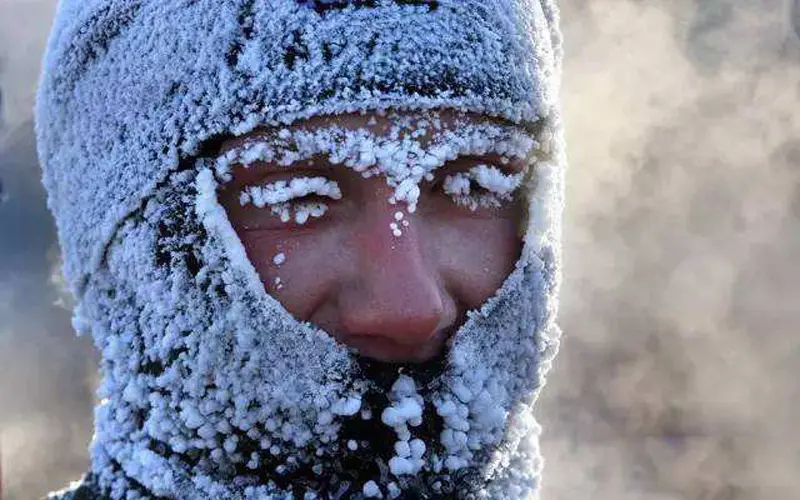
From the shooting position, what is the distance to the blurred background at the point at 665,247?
7.01 meters

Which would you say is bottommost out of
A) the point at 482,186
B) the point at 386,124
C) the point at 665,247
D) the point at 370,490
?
the point at 665,247

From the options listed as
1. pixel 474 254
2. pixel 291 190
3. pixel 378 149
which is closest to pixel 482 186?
pixel 474 254

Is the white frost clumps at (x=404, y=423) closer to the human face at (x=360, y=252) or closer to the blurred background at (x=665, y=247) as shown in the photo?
the human face at (x=360, y=252)

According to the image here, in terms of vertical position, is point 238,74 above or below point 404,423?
above

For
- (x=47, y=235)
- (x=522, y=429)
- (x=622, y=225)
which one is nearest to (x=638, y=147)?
(x=622, y=225)

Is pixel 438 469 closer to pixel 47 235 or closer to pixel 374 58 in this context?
pixel 374 58

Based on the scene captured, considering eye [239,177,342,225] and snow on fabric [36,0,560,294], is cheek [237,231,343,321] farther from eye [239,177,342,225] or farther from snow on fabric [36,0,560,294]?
snow on fabric [36,0,560,294]

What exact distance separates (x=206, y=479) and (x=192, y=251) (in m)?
0.34

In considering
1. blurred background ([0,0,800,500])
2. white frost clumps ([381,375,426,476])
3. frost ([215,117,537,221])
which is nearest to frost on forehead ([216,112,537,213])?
frost ([215,117,537,221])

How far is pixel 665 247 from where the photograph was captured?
765 centimetres

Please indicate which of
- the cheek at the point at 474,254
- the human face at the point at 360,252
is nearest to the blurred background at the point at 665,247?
the cheek at the point at 474,254

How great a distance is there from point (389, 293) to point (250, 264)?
219 mm

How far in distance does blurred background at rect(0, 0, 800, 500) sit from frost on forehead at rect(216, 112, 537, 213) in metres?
5.34

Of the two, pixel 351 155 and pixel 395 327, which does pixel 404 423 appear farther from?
pixel 351 155
